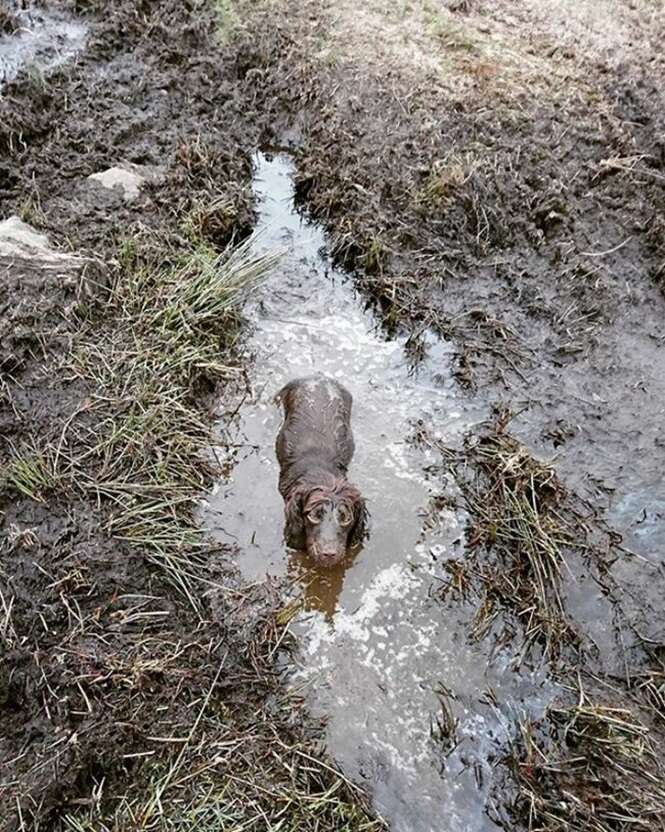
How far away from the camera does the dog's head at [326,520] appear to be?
5.25 metres

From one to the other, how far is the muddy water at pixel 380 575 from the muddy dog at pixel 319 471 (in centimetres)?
14

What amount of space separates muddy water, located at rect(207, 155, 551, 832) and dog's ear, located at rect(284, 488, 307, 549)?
116 millimetres

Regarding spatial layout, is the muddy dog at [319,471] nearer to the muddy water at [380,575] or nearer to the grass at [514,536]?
the muddy water at [380,575]

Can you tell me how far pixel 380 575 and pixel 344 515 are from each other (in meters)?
0.49

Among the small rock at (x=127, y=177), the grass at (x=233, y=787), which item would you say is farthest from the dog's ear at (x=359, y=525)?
the small rock at (x=127, y=177)

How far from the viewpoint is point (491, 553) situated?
546 cm

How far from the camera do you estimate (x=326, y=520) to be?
5270 mm

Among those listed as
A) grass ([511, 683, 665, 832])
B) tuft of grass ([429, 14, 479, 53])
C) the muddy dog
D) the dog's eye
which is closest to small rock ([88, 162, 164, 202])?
the muddy dog

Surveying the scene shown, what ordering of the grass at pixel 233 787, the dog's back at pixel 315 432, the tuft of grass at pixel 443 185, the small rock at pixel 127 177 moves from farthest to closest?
1. the tuft of grass at pixel 443 185
2. the small rock at pixel 127 177
3. the dog's back at pixel 315 432
4. the grass at pixel 233 787

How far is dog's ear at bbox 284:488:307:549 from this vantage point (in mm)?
5418

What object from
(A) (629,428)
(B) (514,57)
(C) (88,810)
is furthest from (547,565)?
(B) (514,57)

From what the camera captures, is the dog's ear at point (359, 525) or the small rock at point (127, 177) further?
the small rock at point (127, 177)

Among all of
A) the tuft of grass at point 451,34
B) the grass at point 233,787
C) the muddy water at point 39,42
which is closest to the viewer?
the grass at point 233,787

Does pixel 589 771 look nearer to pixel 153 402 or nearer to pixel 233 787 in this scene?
pixel 233 787
